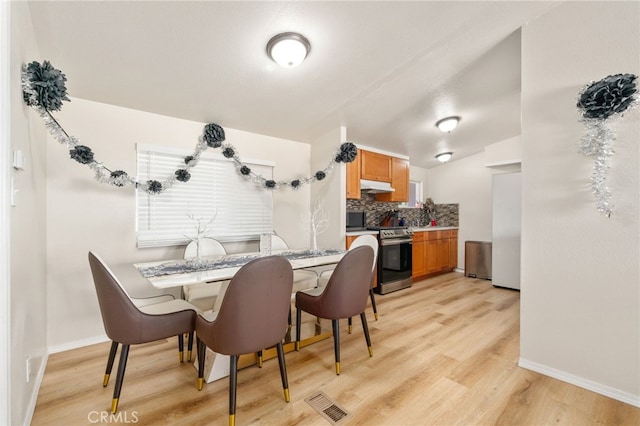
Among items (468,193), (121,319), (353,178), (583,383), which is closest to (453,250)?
(468,193)

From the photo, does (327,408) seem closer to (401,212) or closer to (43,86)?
(43,86)

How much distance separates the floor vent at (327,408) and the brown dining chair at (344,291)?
0.93 feet

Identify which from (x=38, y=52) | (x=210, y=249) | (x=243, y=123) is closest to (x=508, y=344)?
(x=210, y=249)

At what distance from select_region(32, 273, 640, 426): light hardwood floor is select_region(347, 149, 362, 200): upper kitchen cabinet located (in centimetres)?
194

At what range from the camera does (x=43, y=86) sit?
4.75 ft

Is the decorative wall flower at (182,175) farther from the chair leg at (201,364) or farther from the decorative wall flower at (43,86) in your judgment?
the chair leg at (201,364)

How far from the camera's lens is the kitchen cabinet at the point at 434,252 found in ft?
15.6

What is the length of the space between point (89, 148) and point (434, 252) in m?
5.05

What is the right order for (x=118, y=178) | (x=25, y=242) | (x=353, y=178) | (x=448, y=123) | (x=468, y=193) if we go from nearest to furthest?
(x=25, y=242) < (x=118, y=178) < (x=448, y=123) < (x=353, y=178) < (x=468, y=193)

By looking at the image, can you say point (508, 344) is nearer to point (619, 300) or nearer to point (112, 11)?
point (619, 300)

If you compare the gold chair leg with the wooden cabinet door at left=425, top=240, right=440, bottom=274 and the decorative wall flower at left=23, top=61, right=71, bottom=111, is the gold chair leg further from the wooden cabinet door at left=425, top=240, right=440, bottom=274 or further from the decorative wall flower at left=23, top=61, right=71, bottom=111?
the wooden cabinet door at left=425, top=240, right=440, bottom=274

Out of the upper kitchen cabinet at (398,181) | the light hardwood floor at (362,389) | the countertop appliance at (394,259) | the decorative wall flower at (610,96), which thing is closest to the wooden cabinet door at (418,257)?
the countertop appliance at (394,259)

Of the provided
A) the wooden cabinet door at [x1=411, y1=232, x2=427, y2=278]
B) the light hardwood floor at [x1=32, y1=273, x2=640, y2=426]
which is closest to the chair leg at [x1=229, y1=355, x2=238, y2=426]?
the light hardwood floor at [x1=32, y1=273, x2=640, y2=426]

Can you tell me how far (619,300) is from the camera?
5.77ft
